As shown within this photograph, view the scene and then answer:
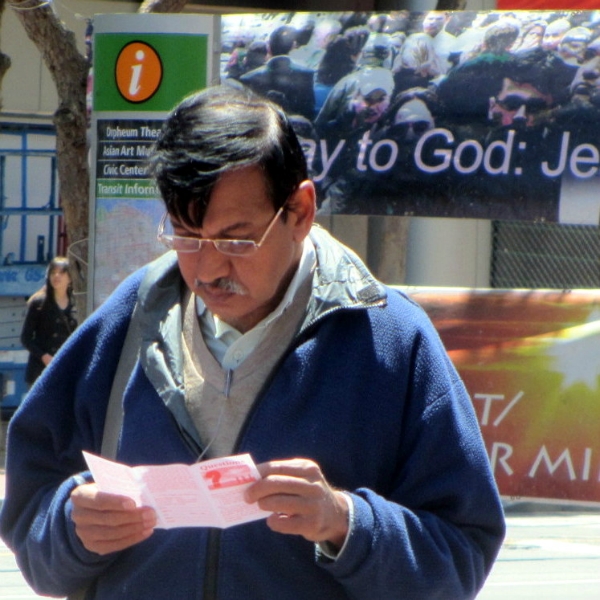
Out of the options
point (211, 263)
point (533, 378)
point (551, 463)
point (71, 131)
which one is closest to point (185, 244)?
point (211, 263)

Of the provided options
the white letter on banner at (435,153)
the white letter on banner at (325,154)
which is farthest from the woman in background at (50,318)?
the white letter on banner at (435,153)

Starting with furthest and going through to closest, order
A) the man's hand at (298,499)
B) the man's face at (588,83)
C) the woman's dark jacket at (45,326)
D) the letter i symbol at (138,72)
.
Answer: the woman's dark jacket at (45,326) → the letter i symbol at (138,72) → the man's face at (588,83) → the man's hand at (298,499)

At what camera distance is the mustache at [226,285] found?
1985mm

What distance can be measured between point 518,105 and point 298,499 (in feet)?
16.9

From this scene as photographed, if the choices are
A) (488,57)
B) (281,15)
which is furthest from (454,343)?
(281,15)

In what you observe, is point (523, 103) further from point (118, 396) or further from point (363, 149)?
point (118, 396)

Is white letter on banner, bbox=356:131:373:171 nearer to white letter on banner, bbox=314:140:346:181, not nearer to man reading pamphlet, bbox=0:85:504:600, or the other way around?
white letter on banner, bbox=314:140:346:181

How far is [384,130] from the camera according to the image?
688 centimetres

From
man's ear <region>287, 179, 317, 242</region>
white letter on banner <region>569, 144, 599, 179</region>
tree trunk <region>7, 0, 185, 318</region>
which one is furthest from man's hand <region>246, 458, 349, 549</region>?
tree trunk <region>7, 0, 185, 318</region>

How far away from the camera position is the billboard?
659 cm

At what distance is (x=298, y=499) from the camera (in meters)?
1.82

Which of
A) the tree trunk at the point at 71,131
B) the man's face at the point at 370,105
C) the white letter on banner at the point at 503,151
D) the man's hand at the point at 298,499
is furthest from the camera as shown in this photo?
the tree trunk at the point at 71,131

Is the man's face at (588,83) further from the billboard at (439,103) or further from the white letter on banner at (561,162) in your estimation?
the white letter on banner at (561,162)

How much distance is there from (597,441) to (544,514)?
94.7 inches
